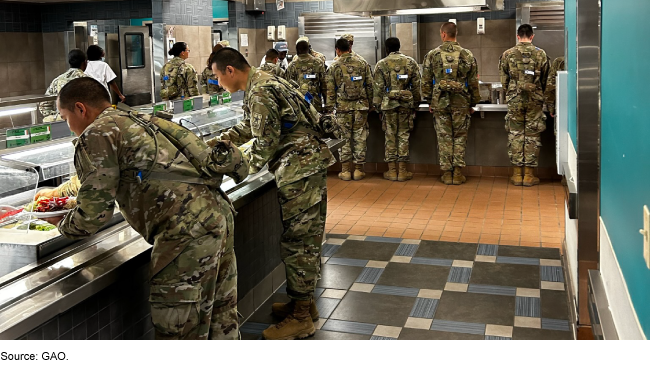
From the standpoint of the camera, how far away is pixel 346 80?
8.73 meters

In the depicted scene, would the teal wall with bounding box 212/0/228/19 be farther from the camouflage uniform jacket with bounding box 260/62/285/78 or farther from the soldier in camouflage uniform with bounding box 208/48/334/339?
the soldier in camouflage uniform with bounding box 208/48/334/339

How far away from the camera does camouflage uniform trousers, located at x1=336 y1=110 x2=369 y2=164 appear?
879 cm

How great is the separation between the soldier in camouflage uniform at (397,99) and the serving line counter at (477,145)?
32cm

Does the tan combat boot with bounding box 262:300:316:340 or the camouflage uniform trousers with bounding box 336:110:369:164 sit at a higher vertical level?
the camouflage uniform trousers with bounding box 336:110:369:164

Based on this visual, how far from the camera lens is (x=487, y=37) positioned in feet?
35.3

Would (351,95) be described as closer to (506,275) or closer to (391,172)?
(391,172)

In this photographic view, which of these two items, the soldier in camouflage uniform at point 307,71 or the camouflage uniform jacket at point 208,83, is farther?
the soldier in camouflage uniform at point 307,71

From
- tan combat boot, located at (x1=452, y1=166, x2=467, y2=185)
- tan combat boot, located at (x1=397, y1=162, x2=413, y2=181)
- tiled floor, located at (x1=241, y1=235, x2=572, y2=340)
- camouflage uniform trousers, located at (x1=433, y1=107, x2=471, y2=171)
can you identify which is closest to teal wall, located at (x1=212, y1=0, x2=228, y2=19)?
tan combat boot, located at (x1=397, y1=162, x2=413, y2=181)

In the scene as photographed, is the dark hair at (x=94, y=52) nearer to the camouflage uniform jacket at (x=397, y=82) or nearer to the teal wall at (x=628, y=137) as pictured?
the camouflage uniform jacket at (x=397, y=82)

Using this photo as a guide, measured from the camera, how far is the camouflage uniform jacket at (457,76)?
8125 mm

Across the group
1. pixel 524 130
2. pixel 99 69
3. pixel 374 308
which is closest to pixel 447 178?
pixel 524 130

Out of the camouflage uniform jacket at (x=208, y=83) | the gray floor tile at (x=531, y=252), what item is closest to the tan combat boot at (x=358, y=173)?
the camouflage uniform jacket at (x=208, y=83)

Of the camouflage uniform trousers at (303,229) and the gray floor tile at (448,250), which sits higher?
the camouflage uniform trousers at (303,229)

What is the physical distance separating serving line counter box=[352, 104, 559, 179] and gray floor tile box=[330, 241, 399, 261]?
132 inches
